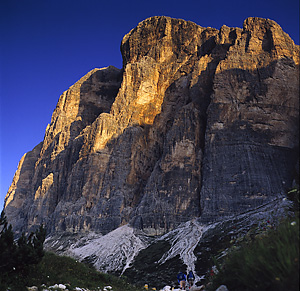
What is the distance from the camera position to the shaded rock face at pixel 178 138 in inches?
2153

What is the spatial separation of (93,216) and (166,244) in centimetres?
2173

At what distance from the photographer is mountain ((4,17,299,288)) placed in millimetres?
53000

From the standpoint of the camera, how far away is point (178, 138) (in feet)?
205

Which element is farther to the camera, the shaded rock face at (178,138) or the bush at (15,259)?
the shaded rock face at (178,138)

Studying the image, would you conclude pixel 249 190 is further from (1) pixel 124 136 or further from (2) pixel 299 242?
(2) pixel 299 242

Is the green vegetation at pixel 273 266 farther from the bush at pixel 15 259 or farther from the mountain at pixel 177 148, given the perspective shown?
the mountain at pixel 177 148

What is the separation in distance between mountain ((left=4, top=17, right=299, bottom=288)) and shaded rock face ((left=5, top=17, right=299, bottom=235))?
0.21 metres

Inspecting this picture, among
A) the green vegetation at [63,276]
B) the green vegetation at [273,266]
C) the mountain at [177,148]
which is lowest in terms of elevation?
the green vegetation at [63,276]

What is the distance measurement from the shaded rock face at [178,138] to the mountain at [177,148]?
21cm

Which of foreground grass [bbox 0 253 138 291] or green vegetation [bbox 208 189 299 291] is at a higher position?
green vegetation [bbox 208 189 299 291]

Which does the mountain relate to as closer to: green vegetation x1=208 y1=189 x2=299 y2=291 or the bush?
the bush

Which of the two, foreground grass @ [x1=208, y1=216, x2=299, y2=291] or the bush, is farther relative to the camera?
the bush

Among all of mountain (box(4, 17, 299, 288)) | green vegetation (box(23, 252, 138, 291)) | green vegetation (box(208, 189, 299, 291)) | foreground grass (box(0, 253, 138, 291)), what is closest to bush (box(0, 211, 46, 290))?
foreground grass (box(0, 253, 138, 291))

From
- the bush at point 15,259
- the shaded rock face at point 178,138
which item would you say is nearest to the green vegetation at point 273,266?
the bush at point 15,259
